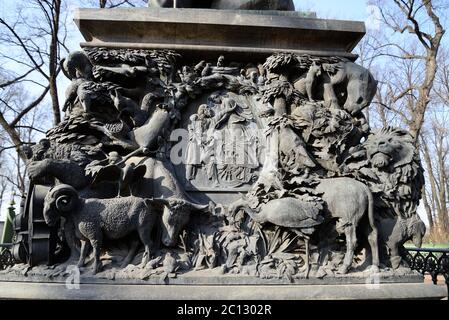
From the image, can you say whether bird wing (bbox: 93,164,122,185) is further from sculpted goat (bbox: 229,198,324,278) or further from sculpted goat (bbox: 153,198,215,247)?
sculpted goat (bbox: 229,198,324,278)

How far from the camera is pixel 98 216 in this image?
12.5ft

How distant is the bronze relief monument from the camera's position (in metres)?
3.88

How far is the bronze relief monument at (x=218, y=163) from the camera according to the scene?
3.88m

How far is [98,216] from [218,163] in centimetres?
150

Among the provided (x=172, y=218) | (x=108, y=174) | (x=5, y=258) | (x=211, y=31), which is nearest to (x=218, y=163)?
(x=172, y=218)

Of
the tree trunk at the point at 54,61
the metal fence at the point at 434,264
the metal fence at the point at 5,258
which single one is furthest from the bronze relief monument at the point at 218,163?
the tree trunk at the point at 54,61

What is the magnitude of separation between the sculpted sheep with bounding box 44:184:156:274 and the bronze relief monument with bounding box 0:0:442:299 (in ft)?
0.04

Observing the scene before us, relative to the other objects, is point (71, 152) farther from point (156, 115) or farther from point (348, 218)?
point (348, 218)

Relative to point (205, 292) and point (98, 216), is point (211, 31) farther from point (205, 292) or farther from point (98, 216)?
point (205, 292)

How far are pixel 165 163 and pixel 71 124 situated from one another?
1.17m

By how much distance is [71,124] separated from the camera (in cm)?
441

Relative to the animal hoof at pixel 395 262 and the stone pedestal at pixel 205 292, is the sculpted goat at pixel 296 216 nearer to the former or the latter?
the stone pedestal at pixel 205 292

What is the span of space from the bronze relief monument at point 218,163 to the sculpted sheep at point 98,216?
0.04ft

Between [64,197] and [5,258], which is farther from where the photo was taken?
[5,258]
